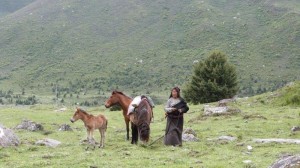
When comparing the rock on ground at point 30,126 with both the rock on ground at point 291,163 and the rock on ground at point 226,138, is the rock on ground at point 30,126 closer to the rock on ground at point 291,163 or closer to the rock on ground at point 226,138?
the rock on ground at point 226,138

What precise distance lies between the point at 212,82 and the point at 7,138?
33.7 metres

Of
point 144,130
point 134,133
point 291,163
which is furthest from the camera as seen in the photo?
point 134,133

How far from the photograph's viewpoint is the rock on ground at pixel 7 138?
20188 millimetres

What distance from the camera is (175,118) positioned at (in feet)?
70.0

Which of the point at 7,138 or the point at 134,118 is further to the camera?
the point at 134,118

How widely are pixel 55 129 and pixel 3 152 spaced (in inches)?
Answer: 421

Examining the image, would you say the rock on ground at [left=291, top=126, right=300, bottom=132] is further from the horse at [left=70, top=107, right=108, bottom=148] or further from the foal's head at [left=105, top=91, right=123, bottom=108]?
the horse at [left=70, top=107, right=108, bottom=148]

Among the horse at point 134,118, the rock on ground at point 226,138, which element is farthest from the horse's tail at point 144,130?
the rock on ground at point 226,138

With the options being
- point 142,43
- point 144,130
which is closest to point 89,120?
point 144,130

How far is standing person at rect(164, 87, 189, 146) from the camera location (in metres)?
21.0

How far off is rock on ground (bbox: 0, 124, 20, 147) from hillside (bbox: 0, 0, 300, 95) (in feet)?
291

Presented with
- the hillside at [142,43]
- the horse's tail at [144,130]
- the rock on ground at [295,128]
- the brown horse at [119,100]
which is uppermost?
the hillside at [142,43]

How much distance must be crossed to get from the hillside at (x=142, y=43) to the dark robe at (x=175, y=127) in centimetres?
8616

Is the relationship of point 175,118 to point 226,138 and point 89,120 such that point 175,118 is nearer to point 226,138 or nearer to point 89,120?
point 226,138
